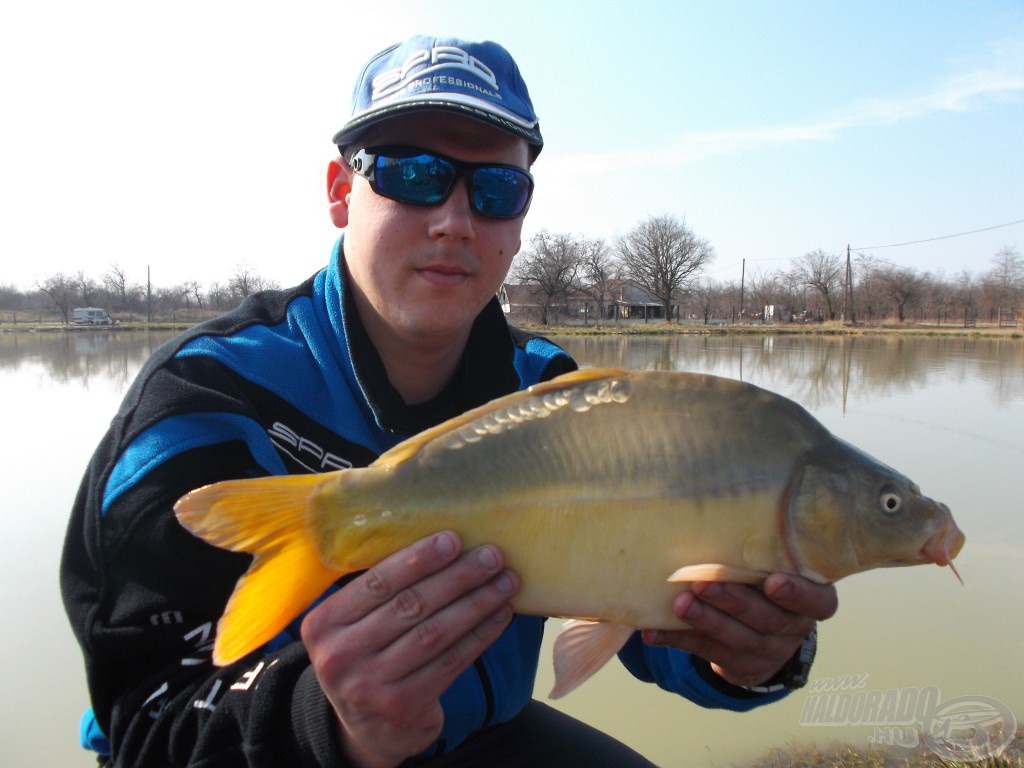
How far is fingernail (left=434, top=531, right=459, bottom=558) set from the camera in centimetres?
128

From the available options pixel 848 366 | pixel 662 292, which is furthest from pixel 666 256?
pixel 848 366

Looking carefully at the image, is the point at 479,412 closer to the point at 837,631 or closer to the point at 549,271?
the point at 837,631

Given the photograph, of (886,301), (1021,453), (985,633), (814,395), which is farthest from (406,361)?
(886,301)

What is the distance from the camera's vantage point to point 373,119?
1894 millimetres

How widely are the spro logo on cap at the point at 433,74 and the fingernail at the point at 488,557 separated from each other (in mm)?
1254

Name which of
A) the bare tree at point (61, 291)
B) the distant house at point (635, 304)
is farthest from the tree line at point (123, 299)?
the distant house at point (635, 304)

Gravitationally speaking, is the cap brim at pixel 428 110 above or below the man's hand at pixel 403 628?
above

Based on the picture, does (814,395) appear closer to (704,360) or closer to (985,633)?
(704,360)

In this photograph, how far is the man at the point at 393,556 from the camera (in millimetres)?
1312

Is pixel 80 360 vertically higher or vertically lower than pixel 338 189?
lower

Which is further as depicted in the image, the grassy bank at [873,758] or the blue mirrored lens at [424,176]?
the grassy bank at [873,758]

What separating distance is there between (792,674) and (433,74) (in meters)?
1.91

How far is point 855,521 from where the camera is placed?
57.4 inches

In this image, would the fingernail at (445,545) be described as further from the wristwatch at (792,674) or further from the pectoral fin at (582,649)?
the wristwatch at (792,674)
